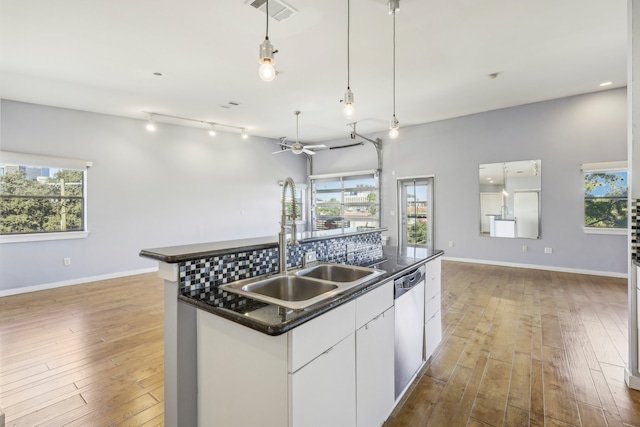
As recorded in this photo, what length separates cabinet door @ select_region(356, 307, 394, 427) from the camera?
1445mm

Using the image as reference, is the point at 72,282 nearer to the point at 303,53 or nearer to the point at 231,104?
the point at 231,104

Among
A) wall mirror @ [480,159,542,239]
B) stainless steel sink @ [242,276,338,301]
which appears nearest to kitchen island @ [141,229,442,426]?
stainless steel sink @ [242,276,338,301]

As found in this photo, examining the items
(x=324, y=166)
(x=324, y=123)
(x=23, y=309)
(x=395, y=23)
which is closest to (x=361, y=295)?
(x=395, y=23)

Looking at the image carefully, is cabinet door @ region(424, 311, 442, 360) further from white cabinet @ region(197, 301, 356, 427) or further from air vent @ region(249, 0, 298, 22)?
air vent @ region(249, 0, 298, 22)

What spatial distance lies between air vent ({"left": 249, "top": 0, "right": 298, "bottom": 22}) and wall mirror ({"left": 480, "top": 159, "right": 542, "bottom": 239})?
502 centimetres

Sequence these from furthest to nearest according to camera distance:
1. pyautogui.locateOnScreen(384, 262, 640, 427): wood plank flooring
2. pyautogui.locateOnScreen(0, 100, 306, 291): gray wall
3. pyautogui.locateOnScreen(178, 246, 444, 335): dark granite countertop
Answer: pyautogui.locateOnScreen(0, 100, 306, 291): gray wall, pyautogui.locateOnScreen(384, 262, 640, 427): wood plank flooring, pyautogui.locateOnScreen(178, 246, 444, 335): dark granite countertop

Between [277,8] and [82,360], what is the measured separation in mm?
3490

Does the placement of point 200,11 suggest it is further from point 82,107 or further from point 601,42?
point 601,42

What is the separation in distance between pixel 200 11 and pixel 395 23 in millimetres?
1834

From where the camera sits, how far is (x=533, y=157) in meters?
5.42

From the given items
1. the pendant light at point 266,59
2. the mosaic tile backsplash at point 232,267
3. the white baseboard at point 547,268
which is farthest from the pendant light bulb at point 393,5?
the white baseboard at point 547,268

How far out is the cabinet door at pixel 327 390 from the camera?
1.08 m

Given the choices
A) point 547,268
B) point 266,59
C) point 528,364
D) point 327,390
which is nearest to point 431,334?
point 528,364

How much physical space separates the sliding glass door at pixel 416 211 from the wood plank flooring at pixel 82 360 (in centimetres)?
549
